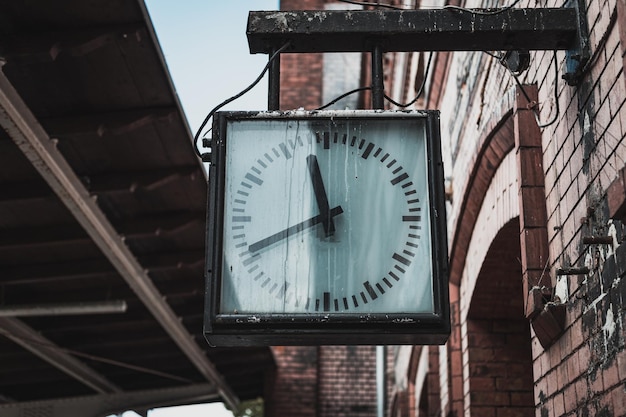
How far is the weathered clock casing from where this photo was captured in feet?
8.86

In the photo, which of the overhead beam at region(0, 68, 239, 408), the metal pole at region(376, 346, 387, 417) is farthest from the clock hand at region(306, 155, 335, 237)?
the metal pole at region(376, 346, 387, 417)

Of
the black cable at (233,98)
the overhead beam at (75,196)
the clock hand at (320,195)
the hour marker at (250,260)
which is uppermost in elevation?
the overhead beam at (75,196)

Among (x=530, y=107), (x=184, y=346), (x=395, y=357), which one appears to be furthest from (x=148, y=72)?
(x=395, y=357)

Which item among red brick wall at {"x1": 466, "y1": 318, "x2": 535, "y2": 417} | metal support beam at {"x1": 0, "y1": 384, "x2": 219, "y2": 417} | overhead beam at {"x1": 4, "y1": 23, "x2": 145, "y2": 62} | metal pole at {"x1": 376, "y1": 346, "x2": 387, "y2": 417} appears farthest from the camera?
metal pole at {"x1": 376, "y1": 346, "x2": 387, "y2": 417}

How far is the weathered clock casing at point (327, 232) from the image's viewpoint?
2701 mm

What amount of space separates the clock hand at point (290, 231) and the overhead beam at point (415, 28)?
67 centimetres

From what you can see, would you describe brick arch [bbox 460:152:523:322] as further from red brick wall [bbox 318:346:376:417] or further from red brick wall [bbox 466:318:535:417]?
red brick wall [bbox 318:346:376:417]

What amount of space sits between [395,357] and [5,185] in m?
6.78

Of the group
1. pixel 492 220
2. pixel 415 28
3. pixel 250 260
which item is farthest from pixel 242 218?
pixel 492 220

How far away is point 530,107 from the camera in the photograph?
12.7ft

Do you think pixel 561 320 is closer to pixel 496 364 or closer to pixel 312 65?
pixel 496 364

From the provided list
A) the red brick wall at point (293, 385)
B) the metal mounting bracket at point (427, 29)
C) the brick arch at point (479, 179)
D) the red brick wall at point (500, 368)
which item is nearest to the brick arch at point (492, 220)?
the brick arch at point (479, 179)

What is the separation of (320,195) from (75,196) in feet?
12.2

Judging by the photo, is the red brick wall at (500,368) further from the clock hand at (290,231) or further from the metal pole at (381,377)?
the metal pole at (381,377)
